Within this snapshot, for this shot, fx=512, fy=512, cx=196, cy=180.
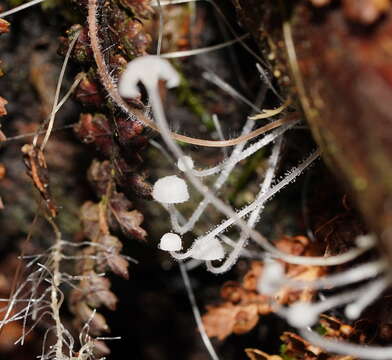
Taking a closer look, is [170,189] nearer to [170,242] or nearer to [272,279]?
[170,242]

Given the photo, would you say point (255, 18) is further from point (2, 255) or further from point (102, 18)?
point (2, 255)

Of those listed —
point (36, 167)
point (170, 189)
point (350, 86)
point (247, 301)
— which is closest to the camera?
point (350, 86)

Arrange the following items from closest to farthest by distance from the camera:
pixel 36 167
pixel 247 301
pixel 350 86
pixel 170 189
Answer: pixel 350 86
pixel 170 189
pixel 36 167
pixel 247 301

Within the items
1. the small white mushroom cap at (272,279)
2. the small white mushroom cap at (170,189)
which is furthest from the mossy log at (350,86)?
the small white mushroom cap at (170,189)

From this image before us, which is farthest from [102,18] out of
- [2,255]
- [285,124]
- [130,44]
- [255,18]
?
[2,255]

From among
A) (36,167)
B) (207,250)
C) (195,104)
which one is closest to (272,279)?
(207,250)

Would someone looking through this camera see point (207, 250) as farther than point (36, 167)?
No

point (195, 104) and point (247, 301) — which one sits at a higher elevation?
point (195, 104)

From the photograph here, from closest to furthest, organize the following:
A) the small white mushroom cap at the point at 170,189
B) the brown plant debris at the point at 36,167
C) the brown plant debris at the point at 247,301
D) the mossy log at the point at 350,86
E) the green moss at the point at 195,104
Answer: the mossy log at the point at 350,86 → the small white mushroom cap at the point at 170,189 → the brown plant debris at the point at 36,167 → the brown plant debris at the point at 247,301 → the green moss at the point at 195,104

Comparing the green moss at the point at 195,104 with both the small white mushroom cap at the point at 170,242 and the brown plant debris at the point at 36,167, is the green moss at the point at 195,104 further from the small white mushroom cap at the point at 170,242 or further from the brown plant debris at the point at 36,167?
the small white mushroom cap at the point at 170,242
